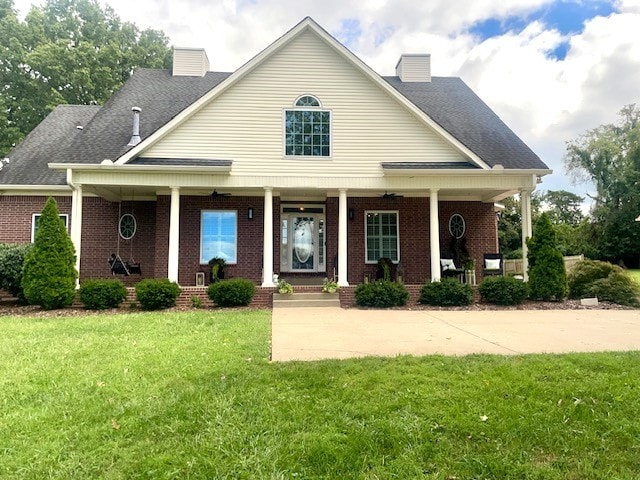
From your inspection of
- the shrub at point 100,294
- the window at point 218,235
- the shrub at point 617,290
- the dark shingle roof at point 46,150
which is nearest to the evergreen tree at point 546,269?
the shrub at point 617,290

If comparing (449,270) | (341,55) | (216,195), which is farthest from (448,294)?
(341,55)

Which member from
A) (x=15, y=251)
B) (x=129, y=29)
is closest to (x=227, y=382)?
(x=15, y=251)

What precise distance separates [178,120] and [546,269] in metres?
10.1

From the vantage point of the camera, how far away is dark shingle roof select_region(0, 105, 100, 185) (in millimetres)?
13047

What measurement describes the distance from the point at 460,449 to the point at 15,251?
38.0ft

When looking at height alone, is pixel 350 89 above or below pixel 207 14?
below

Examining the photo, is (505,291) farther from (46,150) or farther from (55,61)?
(55,61)

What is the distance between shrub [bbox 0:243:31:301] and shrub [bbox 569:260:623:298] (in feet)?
45.9

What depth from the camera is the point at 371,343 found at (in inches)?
230

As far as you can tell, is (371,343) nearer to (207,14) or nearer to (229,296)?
(229,296)

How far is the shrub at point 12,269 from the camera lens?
10.4 meters

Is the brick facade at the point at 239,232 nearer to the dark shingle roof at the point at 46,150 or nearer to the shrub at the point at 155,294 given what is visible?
the dark shingle roof at the point at 46,150

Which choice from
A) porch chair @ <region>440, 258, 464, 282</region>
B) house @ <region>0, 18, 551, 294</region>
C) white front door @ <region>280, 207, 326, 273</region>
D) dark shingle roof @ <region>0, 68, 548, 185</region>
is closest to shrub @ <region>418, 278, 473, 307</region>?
house @ <region>0, 18, 551, 294</region>

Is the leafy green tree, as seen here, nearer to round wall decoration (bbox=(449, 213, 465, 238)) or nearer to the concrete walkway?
the concrete walkway
